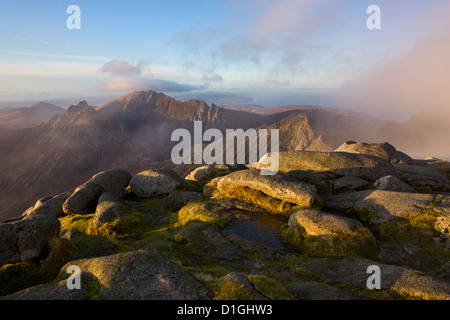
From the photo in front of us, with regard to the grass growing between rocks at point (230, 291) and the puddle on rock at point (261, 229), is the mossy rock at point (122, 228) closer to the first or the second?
the puddle on rock at point (261, 229)

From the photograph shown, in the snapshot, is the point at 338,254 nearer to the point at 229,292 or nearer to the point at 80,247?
the point at 229,292

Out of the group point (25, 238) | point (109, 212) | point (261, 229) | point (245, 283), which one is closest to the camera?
point (245, 283)

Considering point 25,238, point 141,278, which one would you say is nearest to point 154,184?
point 25,238

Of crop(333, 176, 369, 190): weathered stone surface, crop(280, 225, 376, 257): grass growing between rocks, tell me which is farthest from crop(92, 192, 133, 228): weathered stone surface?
crop(333, 176, 369, 190): weathered stone surface

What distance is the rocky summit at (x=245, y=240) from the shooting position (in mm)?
10117

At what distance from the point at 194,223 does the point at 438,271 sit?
1584cm

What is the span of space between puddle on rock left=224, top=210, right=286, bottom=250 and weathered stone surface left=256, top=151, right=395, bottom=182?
40.9ft

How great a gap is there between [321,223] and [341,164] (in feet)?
52.2

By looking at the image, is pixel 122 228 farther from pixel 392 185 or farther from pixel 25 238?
pixel 392 185

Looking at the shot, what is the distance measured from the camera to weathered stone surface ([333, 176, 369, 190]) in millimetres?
27081

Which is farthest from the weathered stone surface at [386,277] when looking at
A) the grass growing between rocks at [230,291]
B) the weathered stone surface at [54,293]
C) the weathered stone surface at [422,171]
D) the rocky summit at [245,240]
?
the weathered stone surface at [422,171]

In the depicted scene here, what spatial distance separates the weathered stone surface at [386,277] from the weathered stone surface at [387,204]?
23.8 ft

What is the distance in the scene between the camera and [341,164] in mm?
30766
